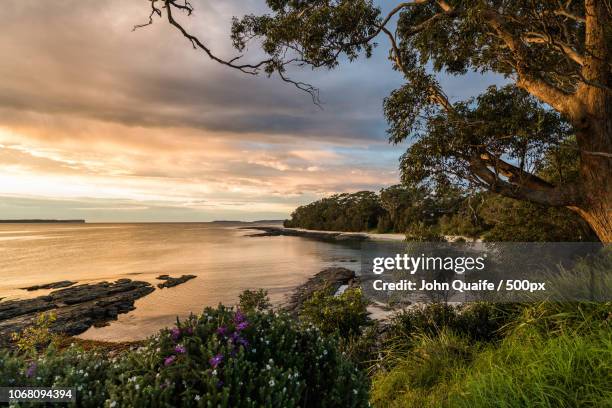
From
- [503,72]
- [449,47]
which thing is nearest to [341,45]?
[449,47]

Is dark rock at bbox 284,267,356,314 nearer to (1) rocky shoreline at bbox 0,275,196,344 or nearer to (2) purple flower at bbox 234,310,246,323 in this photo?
(1) rocky shoreline at bbox 0,275,196,344

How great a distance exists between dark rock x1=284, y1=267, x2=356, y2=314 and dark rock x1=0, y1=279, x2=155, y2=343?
9157 millimetres

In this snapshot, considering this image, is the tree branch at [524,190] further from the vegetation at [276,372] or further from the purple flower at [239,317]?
the purple flower at [239,317]

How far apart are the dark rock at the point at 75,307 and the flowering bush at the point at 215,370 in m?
15.5

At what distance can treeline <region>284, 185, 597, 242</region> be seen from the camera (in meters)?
12.2

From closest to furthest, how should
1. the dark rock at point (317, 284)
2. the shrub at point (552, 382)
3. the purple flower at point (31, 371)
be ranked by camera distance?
the purple flower at point (31, 371) < the shrub at point (552, 382) < the dark rock at point (317, 284)

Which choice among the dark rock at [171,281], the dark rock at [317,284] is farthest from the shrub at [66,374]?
the dark rock at [171,281]

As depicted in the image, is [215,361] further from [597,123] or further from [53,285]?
[53,285]

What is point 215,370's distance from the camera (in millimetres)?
2215

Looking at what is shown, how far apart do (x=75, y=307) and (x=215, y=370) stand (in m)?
22.4

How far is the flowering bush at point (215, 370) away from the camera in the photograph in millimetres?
2207

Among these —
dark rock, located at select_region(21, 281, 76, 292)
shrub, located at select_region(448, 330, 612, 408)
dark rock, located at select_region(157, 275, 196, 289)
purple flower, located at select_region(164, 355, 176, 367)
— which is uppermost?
purple flower, located at select_region(164, 355, 176, 367)

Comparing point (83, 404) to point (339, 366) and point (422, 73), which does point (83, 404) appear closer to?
point (339, 366)

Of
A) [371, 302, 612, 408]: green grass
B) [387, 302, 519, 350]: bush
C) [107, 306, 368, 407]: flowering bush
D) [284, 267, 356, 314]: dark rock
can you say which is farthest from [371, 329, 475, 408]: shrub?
[284, 267, 356, 314]: dark rock
